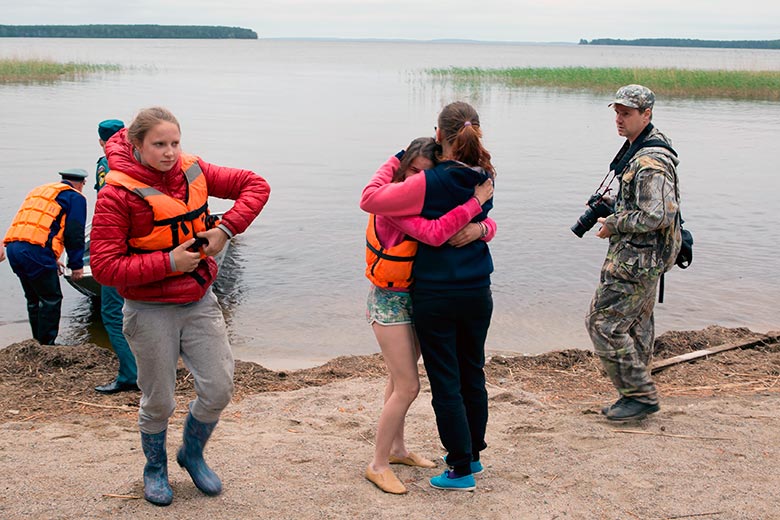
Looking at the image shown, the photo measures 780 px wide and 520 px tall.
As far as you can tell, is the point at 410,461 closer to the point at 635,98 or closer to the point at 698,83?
the point at 635,98

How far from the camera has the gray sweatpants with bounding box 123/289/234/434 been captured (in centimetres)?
374

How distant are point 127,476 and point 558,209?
12501mm

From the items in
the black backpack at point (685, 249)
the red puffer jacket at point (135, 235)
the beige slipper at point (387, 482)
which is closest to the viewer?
the red puffer jacket at point (135, 235)

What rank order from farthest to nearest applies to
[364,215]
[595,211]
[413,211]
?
1. [364,215]
2. [595,211]
3. [413,211]

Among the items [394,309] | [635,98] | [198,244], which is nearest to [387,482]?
[394,309]

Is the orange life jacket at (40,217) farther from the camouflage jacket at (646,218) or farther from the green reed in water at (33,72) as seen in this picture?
the green reed in water at (33,72)

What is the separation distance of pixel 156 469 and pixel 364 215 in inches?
439

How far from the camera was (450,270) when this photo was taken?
386 centimetres

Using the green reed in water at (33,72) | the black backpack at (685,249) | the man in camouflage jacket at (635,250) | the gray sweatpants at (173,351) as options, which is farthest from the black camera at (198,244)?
the green reed in water at (33,72)

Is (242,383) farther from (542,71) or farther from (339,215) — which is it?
(542,71)

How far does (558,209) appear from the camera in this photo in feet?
51.6

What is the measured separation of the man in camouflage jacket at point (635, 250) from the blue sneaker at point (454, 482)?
149 centimetres

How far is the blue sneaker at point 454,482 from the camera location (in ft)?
13.6

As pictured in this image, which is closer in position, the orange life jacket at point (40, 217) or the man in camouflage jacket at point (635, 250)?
the man in camouflage jacket at point (635, 250)
